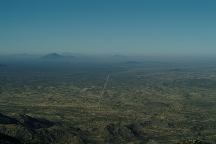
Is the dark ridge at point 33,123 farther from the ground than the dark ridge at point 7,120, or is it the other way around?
the dark ridge at point 7,120

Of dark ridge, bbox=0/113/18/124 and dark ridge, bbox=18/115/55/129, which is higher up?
dark ridge, bbox=0/113/18/124

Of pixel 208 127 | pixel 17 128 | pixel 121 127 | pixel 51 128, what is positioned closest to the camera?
pixel 17 128

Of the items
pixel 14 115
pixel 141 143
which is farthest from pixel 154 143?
pixel 14 115

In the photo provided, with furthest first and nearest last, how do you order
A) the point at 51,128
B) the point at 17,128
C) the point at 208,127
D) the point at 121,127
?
1. the point at 208,127
2. the point at 121,127
3. the point at 51,128
4. the point at 17,128

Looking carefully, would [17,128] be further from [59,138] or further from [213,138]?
[213,138]

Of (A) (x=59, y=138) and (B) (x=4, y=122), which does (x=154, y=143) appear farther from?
(B) (x=4, y=122)

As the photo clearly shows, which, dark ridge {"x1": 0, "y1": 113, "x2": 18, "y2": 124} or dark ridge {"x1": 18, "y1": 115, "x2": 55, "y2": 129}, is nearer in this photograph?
dark ridge {"x1": 0, "y1": 113, "x2": 18, "y2": 124}

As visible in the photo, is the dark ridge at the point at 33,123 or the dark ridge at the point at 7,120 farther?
the dark ridge at the point at 33,123

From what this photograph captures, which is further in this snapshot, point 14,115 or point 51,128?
point 14,115

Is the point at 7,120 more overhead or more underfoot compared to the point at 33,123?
more overhead

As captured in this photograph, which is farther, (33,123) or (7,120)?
(33,123)
